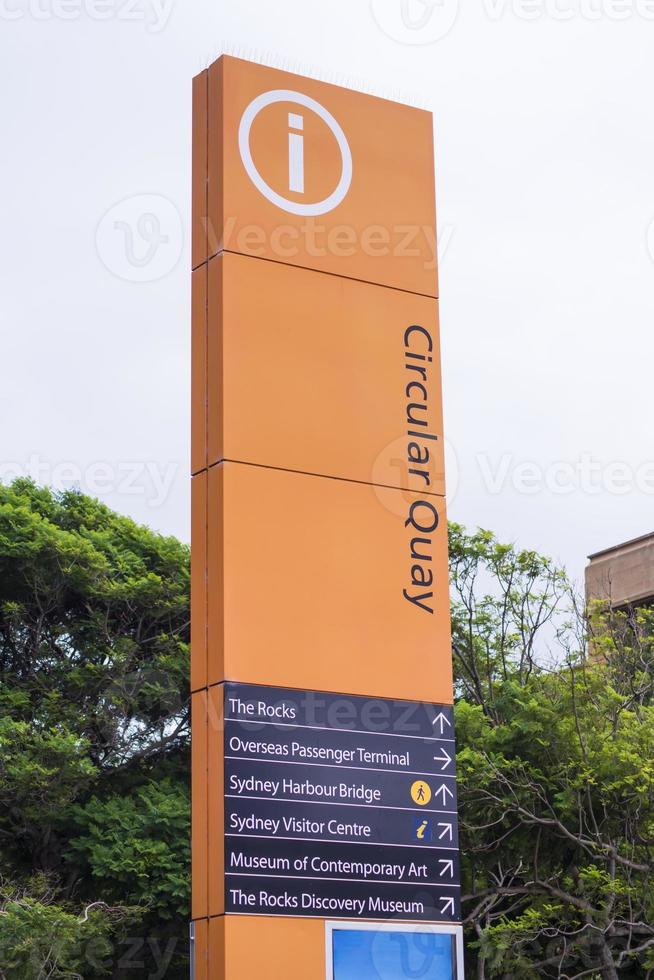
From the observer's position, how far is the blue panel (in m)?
10.1

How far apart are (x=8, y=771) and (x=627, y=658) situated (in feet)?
26.1

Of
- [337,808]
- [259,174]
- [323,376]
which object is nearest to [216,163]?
[259,174]

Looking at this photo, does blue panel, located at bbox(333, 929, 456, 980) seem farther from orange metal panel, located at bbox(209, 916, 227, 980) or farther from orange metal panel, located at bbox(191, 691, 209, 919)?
orange metal panel, located at bbox(191, 691, 209, 919)

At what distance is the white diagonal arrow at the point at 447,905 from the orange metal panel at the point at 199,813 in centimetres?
187

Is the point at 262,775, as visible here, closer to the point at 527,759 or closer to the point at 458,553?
the point at 527,759

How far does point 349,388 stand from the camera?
11.4 m

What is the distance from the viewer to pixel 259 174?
11.4 meters

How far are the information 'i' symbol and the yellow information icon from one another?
4687 mm

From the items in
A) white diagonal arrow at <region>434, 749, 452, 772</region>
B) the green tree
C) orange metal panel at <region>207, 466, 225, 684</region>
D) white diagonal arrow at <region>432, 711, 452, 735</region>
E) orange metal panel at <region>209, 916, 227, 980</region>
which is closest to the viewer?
orange metal panel at <region>209, 916, 227, 980</region>

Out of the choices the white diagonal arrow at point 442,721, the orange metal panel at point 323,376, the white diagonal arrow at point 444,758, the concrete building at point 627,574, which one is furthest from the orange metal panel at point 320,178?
the concrete building at point 627,574

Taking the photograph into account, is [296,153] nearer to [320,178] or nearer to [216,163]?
[320,178]

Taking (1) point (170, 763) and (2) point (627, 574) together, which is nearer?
(1) point (170, 763)

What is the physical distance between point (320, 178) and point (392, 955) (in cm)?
599

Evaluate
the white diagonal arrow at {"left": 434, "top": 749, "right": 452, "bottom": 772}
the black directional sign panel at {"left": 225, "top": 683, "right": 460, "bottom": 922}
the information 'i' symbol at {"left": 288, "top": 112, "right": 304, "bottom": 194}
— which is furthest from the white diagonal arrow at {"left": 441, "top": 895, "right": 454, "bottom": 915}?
the information 'i' symbol at {"left": 288, "top": 112, "right": 304, "bottom": 194}
